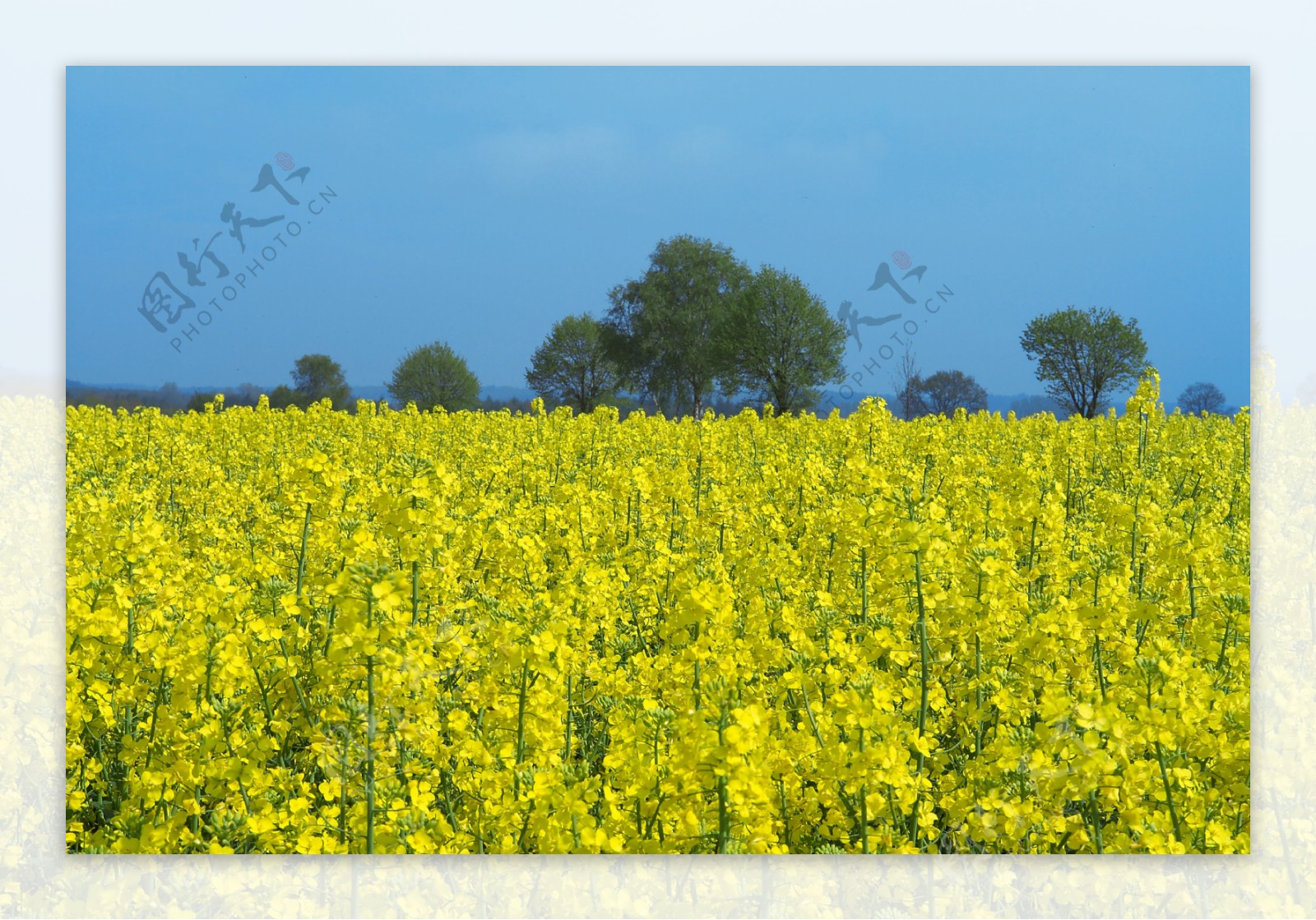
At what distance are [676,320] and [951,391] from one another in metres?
12.5

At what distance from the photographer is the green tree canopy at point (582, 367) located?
19.8 meters

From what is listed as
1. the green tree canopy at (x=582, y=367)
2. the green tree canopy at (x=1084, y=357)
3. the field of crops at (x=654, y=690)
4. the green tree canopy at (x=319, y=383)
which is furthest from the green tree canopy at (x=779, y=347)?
the field of crops at (x=654, y=690)

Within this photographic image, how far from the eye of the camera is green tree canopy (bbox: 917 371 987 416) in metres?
6.07

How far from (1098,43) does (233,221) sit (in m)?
3.62

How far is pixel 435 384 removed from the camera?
1205 cm

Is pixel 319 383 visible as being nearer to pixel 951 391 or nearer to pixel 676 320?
pixel 951 391

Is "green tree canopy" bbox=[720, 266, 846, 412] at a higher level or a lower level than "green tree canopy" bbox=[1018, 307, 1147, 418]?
higher

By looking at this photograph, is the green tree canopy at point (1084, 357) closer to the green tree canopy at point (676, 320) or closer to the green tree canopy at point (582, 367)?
the green tree canopy at point (676, 320)

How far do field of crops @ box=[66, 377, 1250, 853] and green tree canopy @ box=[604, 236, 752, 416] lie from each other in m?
10.9

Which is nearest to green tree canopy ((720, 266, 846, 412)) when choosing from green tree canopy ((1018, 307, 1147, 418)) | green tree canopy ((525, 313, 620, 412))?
green tree canopy ((1018, 307, 1147, 418))

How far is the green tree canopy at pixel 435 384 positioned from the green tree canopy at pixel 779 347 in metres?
3.31

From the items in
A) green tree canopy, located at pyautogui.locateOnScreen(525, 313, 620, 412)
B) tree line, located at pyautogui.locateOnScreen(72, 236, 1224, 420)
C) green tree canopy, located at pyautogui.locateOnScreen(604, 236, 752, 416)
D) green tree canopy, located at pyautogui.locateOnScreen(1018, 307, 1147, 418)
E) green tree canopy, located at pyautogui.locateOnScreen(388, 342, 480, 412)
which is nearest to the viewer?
green tree canopy, located at pyautogui.locateOnScreen(1018, 307, 1147, 418)

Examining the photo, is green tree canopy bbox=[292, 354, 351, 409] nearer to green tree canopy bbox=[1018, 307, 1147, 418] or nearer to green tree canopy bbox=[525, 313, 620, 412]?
green tree canopy bbox=[1018, 307, 1147, 418]

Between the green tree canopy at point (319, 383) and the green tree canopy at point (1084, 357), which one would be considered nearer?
the green tree canopy at point (1084, 357)
